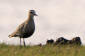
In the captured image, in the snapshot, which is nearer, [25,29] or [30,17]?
[25,29]

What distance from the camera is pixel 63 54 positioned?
11.8 m

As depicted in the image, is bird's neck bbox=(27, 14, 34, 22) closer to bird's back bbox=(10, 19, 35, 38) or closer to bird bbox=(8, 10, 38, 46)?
bird bbox=(8, 10, 38, 46)

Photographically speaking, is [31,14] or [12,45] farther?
[31,14]

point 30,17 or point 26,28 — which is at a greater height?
point 30,17

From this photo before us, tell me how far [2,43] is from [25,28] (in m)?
1.65

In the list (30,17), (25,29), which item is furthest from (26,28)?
(30,17)

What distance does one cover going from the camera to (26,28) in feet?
51.6

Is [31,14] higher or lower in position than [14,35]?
higher

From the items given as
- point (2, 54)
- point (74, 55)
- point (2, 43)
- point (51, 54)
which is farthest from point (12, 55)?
point (2, 43)

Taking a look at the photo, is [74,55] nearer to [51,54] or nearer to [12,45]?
[51,54]

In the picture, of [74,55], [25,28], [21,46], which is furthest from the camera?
[25,28]

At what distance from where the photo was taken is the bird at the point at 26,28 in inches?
615

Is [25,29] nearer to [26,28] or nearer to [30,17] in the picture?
[26,28]

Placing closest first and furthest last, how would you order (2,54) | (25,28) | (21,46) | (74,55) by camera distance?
1. (74,55)
2. (2,54)
3. (21,46)
4. (25,28)
